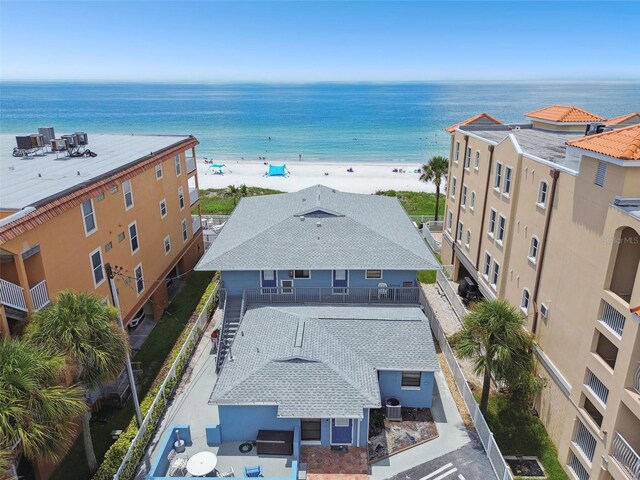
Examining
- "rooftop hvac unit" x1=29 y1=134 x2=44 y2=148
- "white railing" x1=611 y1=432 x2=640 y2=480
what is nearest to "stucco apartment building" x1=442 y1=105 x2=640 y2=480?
"white railing" x1=611 y1=432 x2=640 y2=480

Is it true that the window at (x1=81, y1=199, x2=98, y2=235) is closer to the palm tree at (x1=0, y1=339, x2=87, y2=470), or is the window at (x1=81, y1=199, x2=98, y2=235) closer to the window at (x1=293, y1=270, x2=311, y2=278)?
the palm tree at (x1=0, y1=339, x2=87, y2=470)

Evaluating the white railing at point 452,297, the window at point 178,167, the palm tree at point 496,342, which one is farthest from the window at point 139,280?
the white railing at point 452,297

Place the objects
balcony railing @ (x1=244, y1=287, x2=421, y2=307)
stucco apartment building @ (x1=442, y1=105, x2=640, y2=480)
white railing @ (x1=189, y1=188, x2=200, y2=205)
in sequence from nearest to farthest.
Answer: stucco apartment building @ (x1=442, y1=105, x2=640, y2=480)
balcony railing @ (x1=244, y1=287, x2=421, y2=307)
white railing @ (x1=189, y1=188, x2=200, y2=205)

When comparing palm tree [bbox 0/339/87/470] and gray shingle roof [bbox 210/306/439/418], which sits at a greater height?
palm tree [bbox 0/339/87/470]

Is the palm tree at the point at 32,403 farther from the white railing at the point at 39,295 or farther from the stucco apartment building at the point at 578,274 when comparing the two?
the stucco apartment building at the point at 578,274

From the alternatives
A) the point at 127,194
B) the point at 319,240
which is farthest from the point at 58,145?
the point at 319,240

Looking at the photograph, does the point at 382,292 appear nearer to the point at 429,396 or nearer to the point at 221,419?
the point at 429,396
